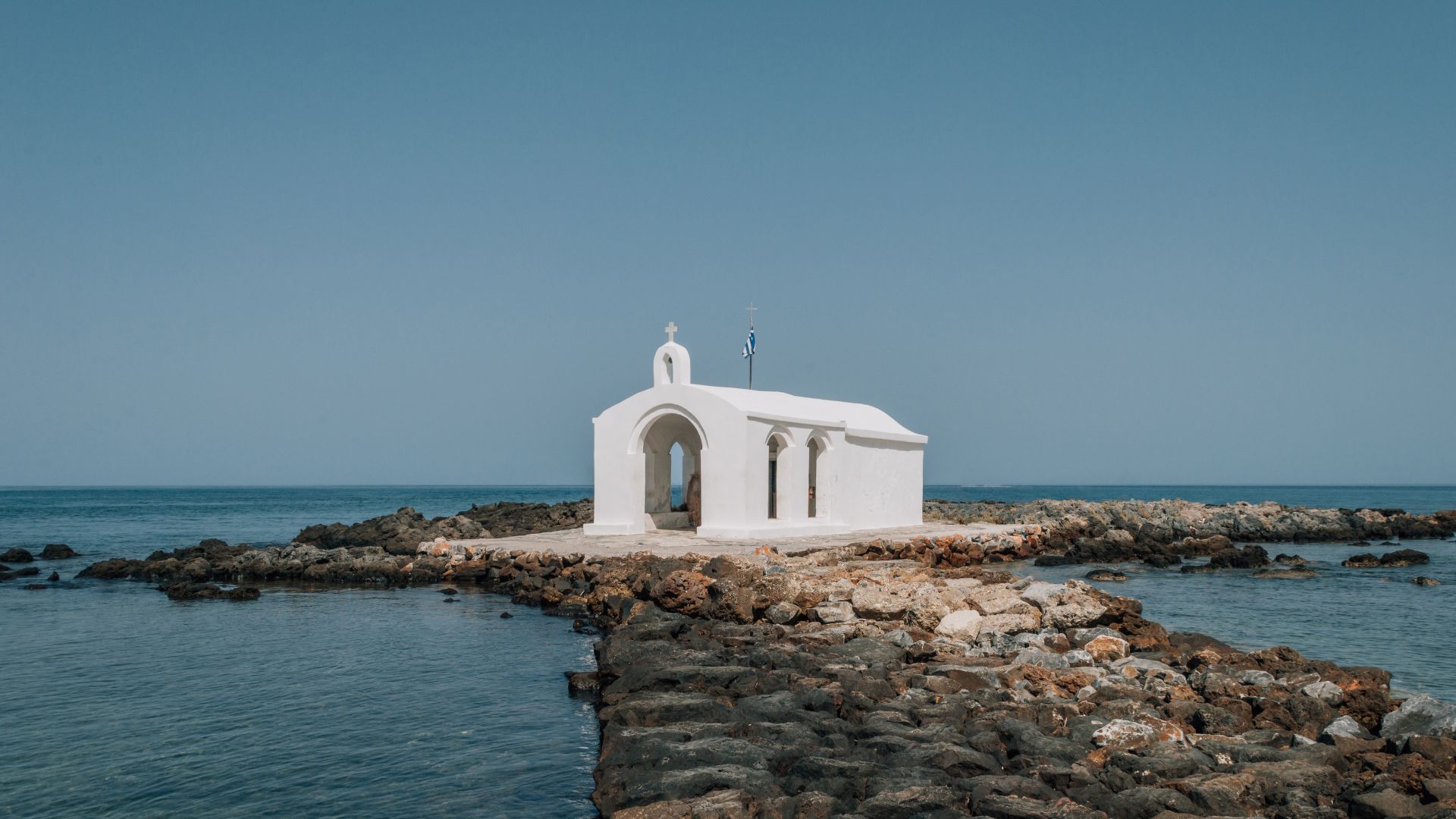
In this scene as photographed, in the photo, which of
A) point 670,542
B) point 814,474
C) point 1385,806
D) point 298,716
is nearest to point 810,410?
point 814,474

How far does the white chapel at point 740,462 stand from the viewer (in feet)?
69.6

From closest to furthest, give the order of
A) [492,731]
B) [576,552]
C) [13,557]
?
[492,731] → [576,552] → [13,557]

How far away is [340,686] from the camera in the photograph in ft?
37.4

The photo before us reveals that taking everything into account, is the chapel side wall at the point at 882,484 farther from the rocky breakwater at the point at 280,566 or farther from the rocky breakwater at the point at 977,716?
the rocky breakwater at the point at 977,716

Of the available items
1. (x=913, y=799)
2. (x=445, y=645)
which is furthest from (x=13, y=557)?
(x=913, y=799)

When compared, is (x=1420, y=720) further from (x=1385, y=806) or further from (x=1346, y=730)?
(x=1385, y=806)

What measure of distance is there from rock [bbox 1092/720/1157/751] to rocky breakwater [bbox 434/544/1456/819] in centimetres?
2

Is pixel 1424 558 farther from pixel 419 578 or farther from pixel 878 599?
pixel 419 578

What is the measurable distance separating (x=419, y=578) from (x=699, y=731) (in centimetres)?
1366

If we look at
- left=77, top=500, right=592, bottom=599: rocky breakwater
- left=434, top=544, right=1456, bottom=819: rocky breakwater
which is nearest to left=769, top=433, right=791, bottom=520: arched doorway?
left=77, top=500, right=592, bottom=599: rocky breakwater

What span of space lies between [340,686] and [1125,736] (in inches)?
341

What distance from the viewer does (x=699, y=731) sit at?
26.4 feet

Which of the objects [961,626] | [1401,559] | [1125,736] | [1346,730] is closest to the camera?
[1125,736]

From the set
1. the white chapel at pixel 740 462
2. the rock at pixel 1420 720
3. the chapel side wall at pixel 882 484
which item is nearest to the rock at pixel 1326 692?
the rock at pixel 1420 720
